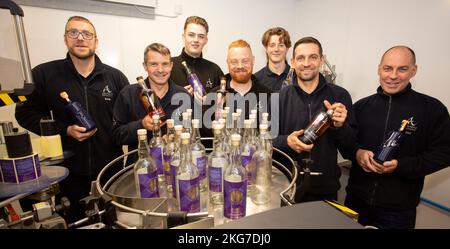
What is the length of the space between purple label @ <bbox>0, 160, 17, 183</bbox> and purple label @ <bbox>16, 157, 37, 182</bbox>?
18 millimetres

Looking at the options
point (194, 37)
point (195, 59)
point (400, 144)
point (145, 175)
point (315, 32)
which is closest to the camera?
point (145, 175)

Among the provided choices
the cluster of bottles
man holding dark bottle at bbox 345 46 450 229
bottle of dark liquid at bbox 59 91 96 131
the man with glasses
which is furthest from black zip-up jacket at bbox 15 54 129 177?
man holding dark bottle at bbox 345 46 450 229

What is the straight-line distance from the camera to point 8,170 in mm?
731

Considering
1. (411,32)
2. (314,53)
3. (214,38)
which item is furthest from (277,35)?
(411,32)

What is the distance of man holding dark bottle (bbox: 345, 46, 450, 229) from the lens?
1.40 m

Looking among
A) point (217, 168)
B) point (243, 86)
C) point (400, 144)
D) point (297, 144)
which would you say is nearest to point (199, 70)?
point (243, 86)

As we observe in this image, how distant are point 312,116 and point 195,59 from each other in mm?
1082

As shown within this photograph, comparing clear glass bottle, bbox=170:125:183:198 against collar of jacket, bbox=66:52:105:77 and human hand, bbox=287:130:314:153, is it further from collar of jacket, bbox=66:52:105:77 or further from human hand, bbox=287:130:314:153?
collar of jacket, bbox=66:52:105:77

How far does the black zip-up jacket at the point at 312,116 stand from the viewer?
1423mm

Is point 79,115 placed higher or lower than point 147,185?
higher

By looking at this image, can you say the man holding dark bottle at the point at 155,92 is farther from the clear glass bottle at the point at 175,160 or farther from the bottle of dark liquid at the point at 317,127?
the bottle of dark liquid at the point at 317,127

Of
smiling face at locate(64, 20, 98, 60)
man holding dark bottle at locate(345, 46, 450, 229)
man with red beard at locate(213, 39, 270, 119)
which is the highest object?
smiling face at locate(64, 20, 98, 60)

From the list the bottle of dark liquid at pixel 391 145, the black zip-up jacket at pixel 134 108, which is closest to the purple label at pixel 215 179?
the black zip-up jacket at pixel 134 108

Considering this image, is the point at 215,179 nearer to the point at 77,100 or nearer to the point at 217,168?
the point at 217,168
